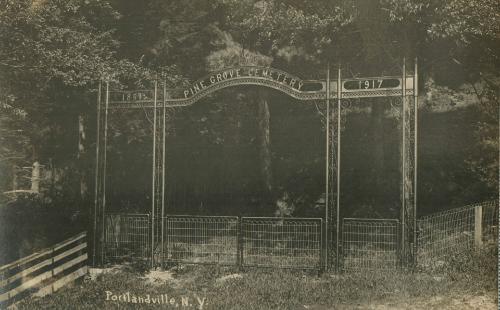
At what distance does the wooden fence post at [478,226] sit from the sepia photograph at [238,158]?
0.02 meters

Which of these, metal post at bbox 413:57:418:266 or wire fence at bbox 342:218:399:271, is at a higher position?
metal post at bbox 413:57:418:266

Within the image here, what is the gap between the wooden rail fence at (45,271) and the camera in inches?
272

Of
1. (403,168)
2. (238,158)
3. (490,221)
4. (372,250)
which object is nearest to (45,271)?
(238,158)

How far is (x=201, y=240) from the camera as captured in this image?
7.57 meters

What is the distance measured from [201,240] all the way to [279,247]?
120cm

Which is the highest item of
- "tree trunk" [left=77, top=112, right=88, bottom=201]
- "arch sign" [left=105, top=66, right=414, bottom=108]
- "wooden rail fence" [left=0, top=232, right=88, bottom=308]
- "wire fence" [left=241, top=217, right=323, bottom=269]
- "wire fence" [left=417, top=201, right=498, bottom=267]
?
"arch sign" [left=105, top=66, right=414, bottom=108]

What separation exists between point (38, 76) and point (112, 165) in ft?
5.42

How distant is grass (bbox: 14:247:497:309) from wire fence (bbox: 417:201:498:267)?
0.65ft

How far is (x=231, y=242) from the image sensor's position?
757cm

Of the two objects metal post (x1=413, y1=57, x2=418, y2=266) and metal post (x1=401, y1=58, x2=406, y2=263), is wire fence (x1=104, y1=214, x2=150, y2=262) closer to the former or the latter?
metal post (x1=401, y1=58, x2=406, y2=263)

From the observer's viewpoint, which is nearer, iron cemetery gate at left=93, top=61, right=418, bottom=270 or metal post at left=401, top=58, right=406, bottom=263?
metal post at left=401, top=58, right=406, bottom=263

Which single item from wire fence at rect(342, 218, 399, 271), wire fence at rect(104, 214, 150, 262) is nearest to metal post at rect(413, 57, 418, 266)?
wire fence at rect(342, 218, 399, 271)

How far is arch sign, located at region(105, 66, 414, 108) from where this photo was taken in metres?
6.48

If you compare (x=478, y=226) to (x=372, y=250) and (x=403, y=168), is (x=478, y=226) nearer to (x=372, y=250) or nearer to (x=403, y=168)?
(x=403, y=168)
